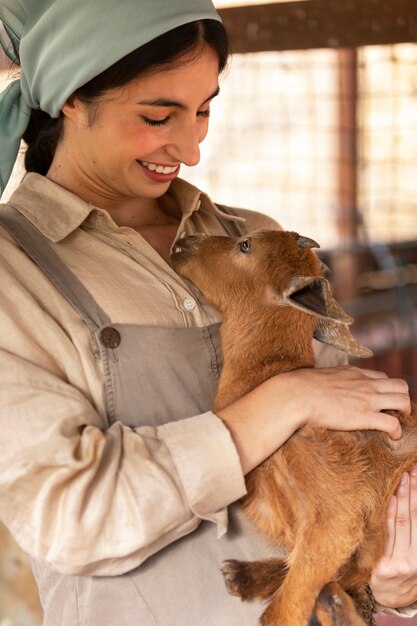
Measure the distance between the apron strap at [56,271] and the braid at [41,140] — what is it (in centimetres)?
35

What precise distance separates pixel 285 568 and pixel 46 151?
1.14m

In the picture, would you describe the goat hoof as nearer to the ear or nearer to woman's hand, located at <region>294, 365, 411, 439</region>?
woman's hand, located at <region>294, 365, 411, 439</region>

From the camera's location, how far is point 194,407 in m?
1.95

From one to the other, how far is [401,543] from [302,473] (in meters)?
0.28

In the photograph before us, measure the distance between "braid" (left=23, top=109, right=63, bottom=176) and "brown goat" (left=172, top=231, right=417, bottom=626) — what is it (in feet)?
1.31

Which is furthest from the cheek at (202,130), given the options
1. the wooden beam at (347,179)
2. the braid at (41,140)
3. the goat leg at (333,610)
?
the wooden beam at (347,179)

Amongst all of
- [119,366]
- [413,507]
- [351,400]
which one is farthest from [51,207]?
[413,507]

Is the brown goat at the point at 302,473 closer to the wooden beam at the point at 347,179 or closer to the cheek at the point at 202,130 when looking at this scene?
the cheek at the point at 202,130

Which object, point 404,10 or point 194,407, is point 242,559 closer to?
point 194,407

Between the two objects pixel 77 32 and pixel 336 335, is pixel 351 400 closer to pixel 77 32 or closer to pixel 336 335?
pixel 336 335

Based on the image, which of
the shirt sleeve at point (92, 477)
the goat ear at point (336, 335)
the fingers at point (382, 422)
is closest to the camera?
the shirt sleeve at point (92, 477)

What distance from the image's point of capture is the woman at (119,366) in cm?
164

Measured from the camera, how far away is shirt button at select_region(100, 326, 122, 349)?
71.9 inches

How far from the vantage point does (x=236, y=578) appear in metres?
1.83
